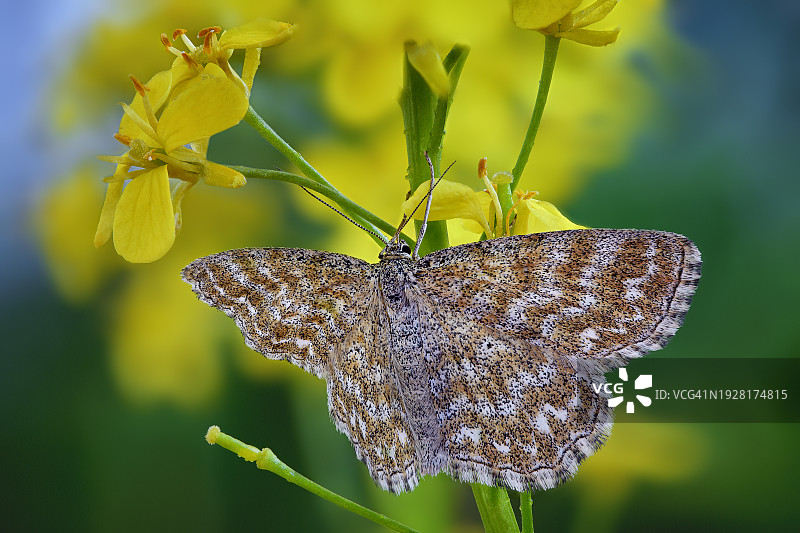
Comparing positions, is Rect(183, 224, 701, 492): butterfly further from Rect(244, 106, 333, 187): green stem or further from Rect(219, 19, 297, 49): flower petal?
Rect(219, 19, 297, 49): flower petal

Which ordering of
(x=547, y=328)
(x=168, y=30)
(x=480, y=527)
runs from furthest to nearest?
(x=168, y=30) < (x=480, y=527) < (x=547, y=328)

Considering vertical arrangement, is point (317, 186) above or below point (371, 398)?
above

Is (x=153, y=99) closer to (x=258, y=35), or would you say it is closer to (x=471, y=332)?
(x=258, y=35)

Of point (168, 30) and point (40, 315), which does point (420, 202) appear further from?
point (40, 315)

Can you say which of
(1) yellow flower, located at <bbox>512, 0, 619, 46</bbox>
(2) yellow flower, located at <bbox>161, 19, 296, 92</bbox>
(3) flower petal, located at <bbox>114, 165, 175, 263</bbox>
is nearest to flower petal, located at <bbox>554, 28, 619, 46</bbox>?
(1) yellow flower, located at <bbox>512, 0, 619, 46</bbox>

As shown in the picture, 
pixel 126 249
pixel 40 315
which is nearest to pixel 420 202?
pixel 126 249

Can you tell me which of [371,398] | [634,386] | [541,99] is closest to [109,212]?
[371,398]

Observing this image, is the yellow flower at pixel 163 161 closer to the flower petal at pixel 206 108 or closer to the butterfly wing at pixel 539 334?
the flower petal at pixel 206 108
